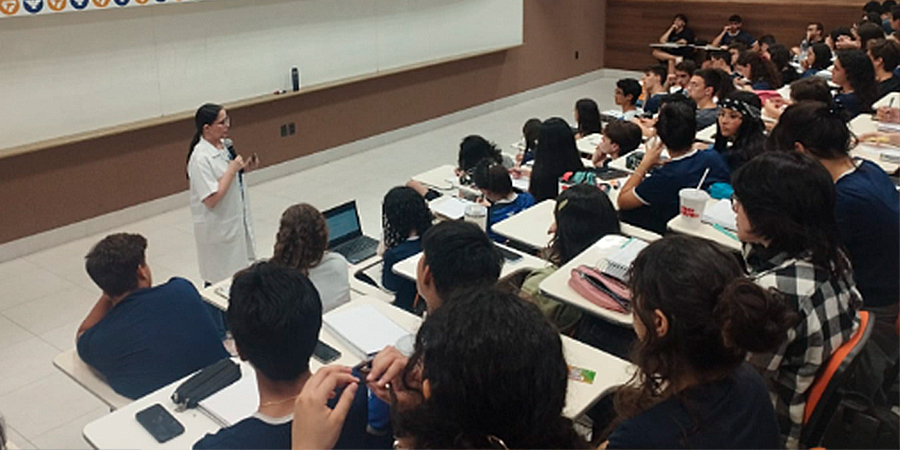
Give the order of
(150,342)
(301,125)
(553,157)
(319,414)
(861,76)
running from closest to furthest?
1. (319,414)
2. (150,342)
3. (553,157)
4. (861,76)
5. (301,125)

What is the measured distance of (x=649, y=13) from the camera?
11.6m

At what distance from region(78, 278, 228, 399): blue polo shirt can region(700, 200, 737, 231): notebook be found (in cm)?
227

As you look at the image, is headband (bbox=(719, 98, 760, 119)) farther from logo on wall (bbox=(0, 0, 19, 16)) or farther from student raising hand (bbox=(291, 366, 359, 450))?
logo on wall (bbox=(0, 0, 19, 16))

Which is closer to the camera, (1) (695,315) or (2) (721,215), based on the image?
(1) (695,315)

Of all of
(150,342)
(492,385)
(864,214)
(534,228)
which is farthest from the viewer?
(534,228)

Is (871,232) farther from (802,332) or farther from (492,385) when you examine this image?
(492,385)

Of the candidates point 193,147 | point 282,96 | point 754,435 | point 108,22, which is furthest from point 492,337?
point 282,96

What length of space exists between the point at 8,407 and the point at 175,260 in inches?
70.3

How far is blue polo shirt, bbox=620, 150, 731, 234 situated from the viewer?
12.7 feet

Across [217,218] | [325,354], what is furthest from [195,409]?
[217,218]

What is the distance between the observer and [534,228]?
3873 millimetres

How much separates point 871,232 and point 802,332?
991 mm

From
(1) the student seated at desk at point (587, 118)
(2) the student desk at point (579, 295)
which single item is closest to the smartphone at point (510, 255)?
(2) the student desk at point (579, 295)

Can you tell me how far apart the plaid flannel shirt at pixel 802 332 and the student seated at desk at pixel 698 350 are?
0.49 meters
